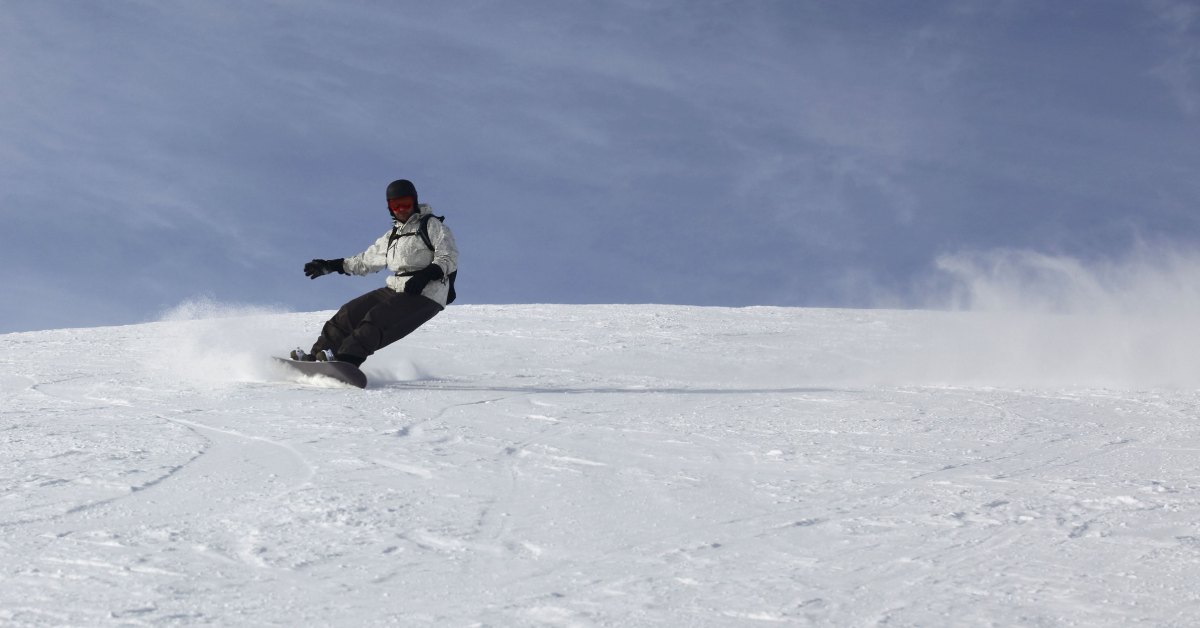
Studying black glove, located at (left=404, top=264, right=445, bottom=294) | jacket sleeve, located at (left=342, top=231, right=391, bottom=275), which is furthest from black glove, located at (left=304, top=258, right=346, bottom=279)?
black glove, located at (left=404, top=264, right=445, bottom=294)

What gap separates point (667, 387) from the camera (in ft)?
26.3

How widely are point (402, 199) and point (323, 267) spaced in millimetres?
1056

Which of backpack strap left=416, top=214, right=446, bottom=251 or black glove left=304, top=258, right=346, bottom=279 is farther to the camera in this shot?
black glove left=304, top=258, right=346, bottom=279

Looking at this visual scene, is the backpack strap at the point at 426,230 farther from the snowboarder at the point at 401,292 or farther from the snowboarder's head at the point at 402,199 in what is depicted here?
the snowboarder's head at the point at 402,199

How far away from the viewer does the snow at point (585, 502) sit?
2.68 meters

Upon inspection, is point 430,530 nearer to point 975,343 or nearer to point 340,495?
point 340,495

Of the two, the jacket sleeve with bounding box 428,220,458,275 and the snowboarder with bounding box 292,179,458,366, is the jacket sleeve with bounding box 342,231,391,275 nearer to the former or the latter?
the snowboarder with bounding box 292,179,458,366

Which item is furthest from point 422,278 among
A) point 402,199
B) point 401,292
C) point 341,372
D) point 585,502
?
point 585,502

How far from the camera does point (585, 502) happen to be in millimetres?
3740

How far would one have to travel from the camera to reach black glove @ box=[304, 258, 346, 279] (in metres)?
8.61

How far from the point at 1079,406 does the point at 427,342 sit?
6552 mm

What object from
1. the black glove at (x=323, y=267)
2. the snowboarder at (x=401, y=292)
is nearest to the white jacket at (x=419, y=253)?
the snowboarder at (x=401, y=292)

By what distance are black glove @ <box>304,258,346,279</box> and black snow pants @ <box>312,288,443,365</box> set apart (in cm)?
50

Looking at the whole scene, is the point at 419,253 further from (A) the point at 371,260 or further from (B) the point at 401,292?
(A) the point at 371,260
